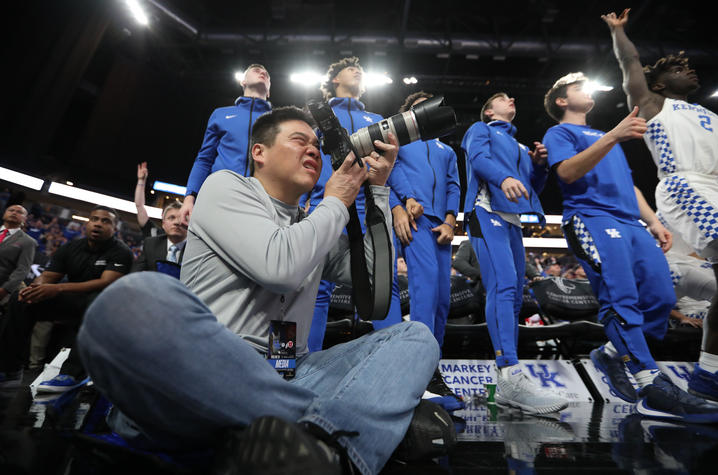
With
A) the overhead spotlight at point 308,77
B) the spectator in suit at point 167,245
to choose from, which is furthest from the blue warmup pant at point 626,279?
the overhead spotlight at point 308,77

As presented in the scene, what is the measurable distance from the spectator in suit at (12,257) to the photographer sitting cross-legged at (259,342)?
13.7 ft

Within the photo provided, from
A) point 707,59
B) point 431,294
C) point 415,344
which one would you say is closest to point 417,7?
point 707,59

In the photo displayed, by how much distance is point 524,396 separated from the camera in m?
1.83

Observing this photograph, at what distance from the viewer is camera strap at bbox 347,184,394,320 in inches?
41.7

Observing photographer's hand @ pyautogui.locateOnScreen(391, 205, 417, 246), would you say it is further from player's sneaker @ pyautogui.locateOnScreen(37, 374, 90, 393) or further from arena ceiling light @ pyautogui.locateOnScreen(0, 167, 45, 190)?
arena ceiling light @ pyautogui.locateOnScreen(0, 167, 45, 190)

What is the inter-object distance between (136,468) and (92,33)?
9353 millimetres

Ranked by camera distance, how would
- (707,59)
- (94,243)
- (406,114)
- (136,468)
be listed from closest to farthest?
(136,468)
(406,114)
(94,243)
(707,59)

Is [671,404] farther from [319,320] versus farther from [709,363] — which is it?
[319,320]

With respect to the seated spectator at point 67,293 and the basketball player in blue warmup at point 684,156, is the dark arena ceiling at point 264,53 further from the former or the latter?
the seated spectator at point 67,293

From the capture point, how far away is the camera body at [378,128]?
1.12 m

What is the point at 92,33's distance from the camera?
7.62 metres

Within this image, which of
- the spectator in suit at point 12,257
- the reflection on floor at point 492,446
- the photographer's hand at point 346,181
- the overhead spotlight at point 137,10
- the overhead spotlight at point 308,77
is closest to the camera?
the reflection on floor at point 492,446

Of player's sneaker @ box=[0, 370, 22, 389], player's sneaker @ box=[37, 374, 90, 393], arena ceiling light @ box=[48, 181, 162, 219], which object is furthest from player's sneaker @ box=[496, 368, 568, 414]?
arena ceiling light @ box=[48, 181, 162, 219]

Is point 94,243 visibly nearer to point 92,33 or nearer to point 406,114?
point 406,114
